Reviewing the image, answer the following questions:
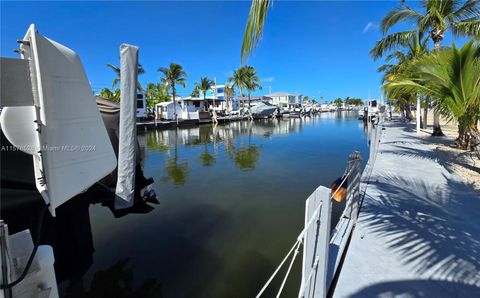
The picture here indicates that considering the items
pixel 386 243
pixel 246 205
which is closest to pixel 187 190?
pixel 246 205

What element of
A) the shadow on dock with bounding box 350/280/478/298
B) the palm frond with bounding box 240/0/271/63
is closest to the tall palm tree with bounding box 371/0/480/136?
the shadow on dock with bounding box 350/280/478/298

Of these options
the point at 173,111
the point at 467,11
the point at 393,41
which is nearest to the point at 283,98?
the point at 173,111

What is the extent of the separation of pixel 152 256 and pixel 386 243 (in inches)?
155

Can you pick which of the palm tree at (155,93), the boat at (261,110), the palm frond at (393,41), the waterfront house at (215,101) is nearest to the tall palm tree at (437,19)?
the palm frond at (393,41)

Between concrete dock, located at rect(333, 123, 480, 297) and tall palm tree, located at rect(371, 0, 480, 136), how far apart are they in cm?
693

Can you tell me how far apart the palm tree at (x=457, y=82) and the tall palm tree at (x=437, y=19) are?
5222 millimetres

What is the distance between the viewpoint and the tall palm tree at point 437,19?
11258 millimetres

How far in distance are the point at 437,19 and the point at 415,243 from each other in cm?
1449

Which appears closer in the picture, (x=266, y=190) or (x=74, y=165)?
(x=74, y=165)

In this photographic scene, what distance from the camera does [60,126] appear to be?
164 centimetres

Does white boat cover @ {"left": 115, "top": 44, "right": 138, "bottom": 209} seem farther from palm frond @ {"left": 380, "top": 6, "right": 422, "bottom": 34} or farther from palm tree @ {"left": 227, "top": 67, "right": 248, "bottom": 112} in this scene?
A: palm tree @ {"left": 227, "top": 67, "right": 248, "bottom": 112}

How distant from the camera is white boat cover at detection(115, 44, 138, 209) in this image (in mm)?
3137

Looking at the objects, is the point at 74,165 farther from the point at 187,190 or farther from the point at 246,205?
the point at 187,190

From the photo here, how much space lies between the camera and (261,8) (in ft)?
6.59
